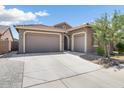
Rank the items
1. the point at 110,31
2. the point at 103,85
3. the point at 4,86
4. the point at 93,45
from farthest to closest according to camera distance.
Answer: the point at 93,45, the point at 110,31, the point at 103,85, the point at 4,86

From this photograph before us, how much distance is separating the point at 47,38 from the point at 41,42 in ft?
3.32

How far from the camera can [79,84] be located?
5.13 m

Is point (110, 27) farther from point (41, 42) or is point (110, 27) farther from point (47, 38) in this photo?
point (41, 42)

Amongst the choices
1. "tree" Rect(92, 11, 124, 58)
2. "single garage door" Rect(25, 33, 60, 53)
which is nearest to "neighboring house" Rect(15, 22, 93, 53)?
"single garage door" Rect(25, 33, 60, 53)

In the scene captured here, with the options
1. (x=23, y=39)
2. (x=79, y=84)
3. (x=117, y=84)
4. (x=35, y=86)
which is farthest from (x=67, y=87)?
(x=23, y=39)

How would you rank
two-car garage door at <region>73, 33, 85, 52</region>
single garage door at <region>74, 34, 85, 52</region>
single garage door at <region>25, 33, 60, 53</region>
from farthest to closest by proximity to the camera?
single garage door at <region>74, 34, 85, 52</region> → two-car garage door at <region>73, 33, 85, 52</region> → single garage door at <region>25, 33, 60, 53</region>

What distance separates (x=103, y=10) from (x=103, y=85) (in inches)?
277

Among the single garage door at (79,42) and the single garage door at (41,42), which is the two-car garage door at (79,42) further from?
the single garage door at (41,42)

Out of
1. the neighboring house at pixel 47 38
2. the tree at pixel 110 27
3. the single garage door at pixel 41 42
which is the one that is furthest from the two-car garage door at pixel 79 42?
the tree at pixel 110 27

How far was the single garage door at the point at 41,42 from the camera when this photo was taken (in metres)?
15.1

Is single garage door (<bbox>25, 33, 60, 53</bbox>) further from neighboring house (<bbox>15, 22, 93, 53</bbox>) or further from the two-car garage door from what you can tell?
the two-car garage door

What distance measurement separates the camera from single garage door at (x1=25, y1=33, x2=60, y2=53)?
15125mm
